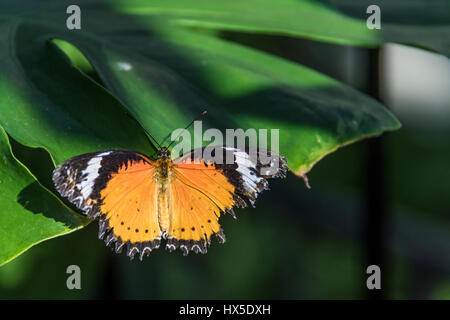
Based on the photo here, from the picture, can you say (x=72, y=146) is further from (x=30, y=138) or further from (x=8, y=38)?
(x=8, y=38)

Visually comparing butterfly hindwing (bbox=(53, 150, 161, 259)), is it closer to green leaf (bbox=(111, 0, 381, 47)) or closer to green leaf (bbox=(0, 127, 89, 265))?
green leaf (bbox=(0, 127, 89, 265))

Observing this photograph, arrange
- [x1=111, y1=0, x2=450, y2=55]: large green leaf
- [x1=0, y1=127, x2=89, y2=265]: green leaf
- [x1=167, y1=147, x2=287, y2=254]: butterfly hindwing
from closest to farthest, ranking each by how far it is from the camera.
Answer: [x1=0, y1=127, x2=89, y2=265]: green leaf < [x1=167, y1=147, x2=287, y2=254]: butterfly hindwing < [x1=111, y1=0, x2=450, y2=55]: large green leaf

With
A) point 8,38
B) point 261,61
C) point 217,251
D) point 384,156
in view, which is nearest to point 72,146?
point 8,38

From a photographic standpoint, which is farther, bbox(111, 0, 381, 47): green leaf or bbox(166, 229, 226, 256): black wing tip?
bbox(111, 0, 381, 47): green leaf

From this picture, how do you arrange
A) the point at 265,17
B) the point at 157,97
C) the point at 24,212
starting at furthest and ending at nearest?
the point at 265,17, the point at 157,97, the point at 24,212

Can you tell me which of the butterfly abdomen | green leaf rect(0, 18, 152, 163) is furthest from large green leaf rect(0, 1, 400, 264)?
the butterfly abdomen

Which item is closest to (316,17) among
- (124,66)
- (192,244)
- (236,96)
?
(236,96)

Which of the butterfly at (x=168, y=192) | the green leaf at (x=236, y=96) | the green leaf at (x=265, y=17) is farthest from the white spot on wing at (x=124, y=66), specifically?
the green leaf at (x=265, y=17)
